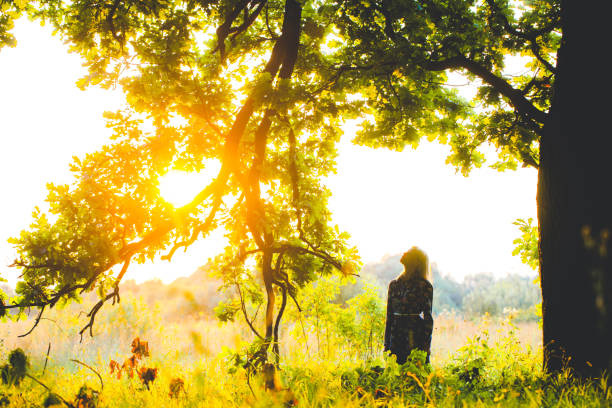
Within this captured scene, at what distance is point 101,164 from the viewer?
3891mm

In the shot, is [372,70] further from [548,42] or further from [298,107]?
[548,42]

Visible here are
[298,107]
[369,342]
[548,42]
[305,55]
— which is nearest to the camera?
[298,107]

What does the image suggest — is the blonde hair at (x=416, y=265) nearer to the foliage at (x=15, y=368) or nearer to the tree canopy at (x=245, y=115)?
the tree canopy at (x=245, y=115)

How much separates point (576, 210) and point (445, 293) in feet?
97.9

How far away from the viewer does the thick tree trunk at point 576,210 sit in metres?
3.60

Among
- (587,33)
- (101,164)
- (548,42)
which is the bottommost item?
(101,164)

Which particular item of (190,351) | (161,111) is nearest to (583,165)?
(161,111)

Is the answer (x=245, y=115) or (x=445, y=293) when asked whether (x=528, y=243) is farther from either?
(x=445, y=293)

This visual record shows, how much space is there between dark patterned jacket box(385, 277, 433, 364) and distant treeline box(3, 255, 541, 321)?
1174 cm

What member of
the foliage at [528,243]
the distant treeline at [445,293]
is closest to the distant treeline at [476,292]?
the distant treeline at [445,293]

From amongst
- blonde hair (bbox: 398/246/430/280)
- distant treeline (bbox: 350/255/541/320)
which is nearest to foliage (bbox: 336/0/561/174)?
blonde hair (bbox: 398/246/430/280)

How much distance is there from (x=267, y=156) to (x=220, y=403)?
12.7 feet

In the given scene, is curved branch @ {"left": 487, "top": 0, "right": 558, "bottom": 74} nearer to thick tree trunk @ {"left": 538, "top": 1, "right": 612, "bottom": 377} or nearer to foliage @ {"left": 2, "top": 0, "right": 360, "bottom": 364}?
thick tree trunk @ {"left": 538, "top": 1, "right": 612, "bottom": 377}

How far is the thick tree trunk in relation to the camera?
142 inches
